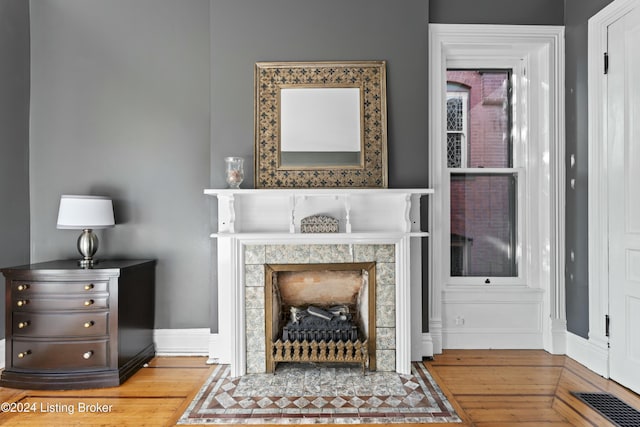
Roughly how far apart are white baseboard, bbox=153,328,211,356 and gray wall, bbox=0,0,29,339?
1.13m

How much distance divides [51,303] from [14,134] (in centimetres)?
142

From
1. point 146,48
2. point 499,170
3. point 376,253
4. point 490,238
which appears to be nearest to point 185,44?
point 146,48

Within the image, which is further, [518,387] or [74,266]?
[74,266]

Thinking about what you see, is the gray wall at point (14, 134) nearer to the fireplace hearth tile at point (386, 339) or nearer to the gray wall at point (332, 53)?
the gray wall at point (332, 53)

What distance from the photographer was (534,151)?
10.8 ft

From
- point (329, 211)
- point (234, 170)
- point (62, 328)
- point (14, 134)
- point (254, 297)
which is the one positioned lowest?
point (62, 328)

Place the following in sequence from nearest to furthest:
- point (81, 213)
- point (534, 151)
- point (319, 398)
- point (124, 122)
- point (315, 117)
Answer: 1. point (319, 398)
2. point (81, 213)
3. point (315, 117)
4. point (124, 122)
5. point (534, 151)

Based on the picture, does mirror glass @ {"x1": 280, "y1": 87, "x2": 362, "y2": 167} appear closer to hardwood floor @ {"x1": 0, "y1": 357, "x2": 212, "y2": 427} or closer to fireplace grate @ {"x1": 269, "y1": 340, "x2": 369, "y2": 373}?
fireplace grate @ {"x1": 269, "y1": 340, "x2": 369, "y2": 373}

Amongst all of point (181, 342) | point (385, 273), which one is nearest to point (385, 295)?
point (385, 273)

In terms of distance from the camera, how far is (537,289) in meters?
3.29

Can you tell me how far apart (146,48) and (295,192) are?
178cm

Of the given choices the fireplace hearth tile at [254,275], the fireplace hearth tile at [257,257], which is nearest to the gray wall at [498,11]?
the fireplace hearth tile at [257,257]

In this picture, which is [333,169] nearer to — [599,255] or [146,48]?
[146,48]

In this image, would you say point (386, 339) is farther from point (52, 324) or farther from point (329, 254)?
point (52, 324)
